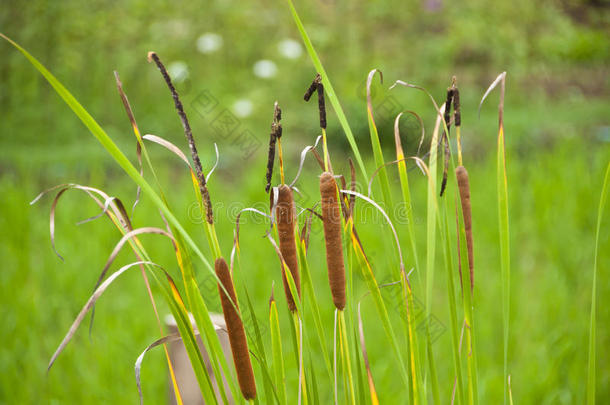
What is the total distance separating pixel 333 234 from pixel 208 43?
2.79 meters

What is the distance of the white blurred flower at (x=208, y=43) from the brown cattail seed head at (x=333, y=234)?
8.97 ft

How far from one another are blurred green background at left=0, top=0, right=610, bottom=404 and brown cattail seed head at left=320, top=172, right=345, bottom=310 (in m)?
0.72

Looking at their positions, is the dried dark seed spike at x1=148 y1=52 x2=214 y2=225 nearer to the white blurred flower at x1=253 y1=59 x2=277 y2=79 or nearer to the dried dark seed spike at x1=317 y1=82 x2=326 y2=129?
the dried dark seed spike at x1=317 y1=82 x2=326 y2=129

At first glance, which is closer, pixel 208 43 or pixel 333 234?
pixel 333 234

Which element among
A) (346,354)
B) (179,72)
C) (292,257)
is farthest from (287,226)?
(179,72)

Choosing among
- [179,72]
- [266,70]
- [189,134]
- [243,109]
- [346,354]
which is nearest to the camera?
[189,134]

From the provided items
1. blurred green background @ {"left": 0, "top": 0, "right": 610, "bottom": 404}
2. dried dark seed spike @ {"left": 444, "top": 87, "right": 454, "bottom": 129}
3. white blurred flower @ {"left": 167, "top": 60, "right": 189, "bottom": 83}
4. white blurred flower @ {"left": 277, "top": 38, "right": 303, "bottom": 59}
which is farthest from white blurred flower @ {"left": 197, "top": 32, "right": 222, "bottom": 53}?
dried dark seed spike @ {"left": 444, "top": 87, "right": 454, "bottom": 129}

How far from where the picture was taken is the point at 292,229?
494 mm

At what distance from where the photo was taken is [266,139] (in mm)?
2697

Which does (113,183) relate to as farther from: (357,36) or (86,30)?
(357,36)

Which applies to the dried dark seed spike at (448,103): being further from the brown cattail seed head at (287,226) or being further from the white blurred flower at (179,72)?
the white blurred flower at (179,72)

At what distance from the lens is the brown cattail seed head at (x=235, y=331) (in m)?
0.47

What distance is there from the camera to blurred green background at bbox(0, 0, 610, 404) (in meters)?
1.33

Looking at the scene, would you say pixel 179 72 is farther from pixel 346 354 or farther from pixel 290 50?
pixel 346 354
